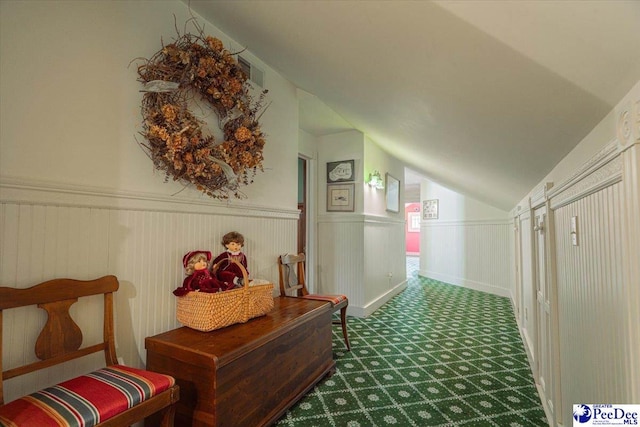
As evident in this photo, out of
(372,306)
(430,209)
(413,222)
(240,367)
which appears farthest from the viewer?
(413,222)

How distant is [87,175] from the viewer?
1.38m

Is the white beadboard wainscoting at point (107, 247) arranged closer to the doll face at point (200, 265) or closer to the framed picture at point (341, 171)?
the doll face at point (200, 265)

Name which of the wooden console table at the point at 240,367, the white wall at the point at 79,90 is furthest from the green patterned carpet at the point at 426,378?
the white wall at the point at 79,90

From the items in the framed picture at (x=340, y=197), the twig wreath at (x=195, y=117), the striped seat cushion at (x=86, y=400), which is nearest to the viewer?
the striped seat cushion at (x=86, y=400)

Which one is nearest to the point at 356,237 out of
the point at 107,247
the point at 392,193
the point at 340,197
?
the point at 340,197

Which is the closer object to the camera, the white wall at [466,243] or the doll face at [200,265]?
the doll face at [200,265]

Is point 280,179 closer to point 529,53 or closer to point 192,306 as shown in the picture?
point 192,306

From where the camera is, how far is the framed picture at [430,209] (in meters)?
6.71

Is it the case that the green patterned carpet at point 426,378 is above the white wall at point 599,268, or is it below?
below

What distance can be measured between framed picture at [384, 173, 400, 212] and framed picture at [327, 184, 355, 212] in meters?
1.03

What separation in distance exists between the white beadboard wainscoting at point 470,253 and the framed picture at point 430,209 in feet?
0.55

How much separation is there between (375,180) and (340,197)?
0.61 metres

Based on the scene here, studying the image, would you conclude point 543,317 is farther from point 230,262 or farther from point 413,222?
point 413,222

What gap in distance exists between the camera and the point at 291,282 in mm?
2703
